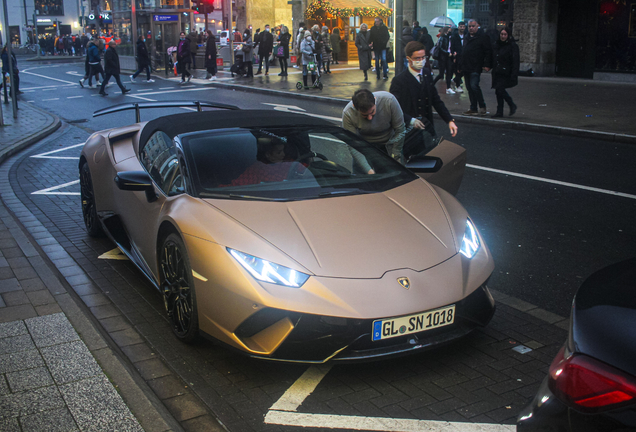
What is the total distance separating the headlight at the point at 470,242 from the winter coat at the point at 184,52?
2470cm

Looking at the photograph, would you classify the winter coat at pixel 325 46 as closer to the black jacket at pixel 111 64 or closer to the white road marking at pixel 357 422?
the black jacket at pixel 111 64

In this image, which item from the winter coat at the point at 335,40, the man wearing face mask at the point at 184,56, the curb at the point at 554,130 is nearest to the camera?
the curb at the point at 554,130

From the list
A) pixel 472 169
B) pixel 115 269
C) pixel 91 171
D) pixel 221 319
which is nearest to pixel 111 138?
pixel 91 171

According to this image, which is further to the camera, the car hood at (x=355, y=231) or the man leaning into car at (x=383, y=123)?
the man leaning into car at (x=383, y=123)

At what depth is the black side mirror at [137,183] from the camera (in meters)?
4.65

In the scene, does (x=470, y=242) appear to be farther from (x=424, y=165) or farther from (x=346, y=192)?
(x=424, y=165)

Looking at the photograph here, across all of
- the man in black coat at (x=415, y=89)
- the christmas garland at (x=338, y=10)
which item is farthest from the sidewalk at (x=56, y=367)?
the christmas garland at (x=338, y=10)

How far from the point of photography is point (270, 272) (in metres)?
3.51

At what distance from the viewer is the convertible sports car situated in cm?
343

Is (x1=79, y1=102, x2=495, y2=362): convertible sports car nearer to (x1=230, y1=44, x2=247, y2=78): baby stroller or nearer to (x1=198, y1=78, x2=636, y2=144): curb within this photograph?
(x1=198, y1=78, x2=636, y2=144): curb

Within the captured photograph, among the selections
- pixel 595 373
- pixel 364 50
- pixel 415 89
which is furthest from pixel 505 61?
pixel 595 373

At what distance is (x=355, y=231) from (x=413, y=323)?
67cm

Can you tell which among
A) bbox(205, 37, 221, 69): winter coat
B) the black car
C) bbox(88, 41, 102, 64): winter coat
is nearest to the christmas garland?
bbox(205, 37, 221, 69): winter coat

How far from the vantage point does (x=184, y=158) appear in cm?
450
